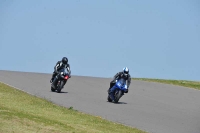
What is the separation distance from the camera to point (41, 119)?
15711 millimetres

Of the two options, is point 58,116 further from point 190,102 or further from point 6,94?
point 190,102

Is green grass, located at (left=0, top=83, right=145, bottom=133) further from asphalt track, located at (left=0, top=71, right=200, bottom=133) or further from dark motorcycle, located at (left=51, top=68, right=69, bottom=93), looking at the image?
dark motorcycle, located at (left=51, top=68, right=69, bottom=93)

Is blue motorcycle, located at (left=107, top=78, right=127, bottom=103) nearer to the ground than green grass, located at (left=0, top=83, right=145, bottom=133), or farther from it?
farther from it

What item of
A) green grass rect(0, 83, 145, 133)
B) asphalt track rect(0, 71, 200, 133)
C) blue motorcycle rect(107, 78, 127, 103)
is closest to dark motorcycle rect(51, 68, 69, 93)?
asphalt track rect(0, 71, 200, 133)

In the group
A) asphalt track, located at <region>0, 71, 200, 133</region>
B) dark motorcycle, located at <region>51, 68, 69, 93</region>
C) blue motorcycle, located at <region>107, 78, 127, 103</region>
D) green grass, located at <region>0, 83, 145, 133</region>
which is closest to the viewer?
green grass, located at <region>0, 83, 145, 133</region>

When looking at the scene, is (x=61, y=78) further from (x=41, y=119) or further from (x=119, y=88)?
(x=41, y=119)

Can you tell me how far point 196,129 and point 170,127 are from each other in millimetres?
757

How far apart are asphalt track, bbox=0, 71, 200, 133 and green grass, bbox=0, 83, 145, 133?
1.38m

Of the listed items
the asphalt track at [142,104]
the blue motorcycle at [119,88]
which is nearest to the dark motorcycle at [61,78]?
the asphalt track at [142,104]

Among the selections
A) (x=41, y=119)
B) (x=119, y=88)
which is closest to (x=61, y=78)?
(x=119, y=88)

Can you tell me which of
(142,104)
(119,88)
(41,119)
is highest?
(119,88)

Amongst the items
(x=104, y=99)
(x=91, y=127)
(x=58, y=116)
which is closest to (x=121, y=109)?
(x=104, y=99)

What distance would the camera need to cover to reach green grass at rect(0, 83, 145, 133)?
563 inches

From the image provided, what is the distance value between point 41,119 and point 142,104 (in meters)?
11.5
